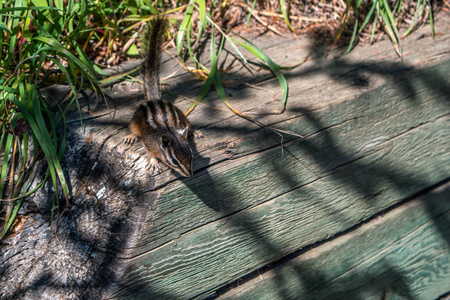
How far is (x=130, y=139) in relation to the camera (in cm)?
212

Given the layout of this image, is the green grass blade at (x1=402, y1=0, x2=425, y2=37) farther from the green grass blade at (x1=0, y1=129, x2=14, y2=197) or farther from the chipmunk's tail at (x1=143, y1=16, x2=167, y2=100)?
the green grass blade at (x1=0, y1=129, x2=14, y2=197)

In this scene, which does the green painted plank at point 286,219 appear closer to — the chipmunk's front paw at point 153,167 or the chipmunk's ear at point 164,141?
the chipmunk's front paw at point 153,167

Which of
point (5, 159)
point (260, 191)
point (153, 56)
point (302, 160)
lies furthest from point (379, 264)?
point (5, 159)

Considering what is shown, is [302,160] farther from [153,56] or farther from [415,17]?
[415,17]

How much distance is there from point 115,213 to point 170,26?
66.2 inches

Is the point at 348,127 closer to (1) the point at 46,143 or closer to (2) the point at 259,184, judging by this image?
(2) the point at 259,184

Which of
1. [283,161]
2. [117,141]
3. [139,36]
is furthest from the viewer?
[139,36]

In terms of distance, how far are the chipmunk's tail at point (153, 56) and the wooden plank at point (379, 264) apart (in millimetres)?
1252

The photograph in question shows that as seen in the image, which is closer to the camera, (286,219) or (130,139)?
(130,139)

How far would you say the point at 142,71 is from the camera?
2.59 m

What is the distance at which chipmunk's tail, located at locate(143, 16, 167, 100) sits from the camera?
99.7 inches

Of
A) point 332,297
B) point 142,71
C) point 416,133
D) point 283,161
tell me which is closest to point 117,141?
point 142,71

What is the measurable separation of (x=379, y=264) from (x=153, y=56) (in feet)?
6.50

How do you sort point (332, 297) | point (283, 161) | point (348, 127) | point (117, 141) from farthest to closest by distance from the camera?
1. point (332, 297)
2. point (348, 127)
3. point (283, 161)
4. point (117, 141)
